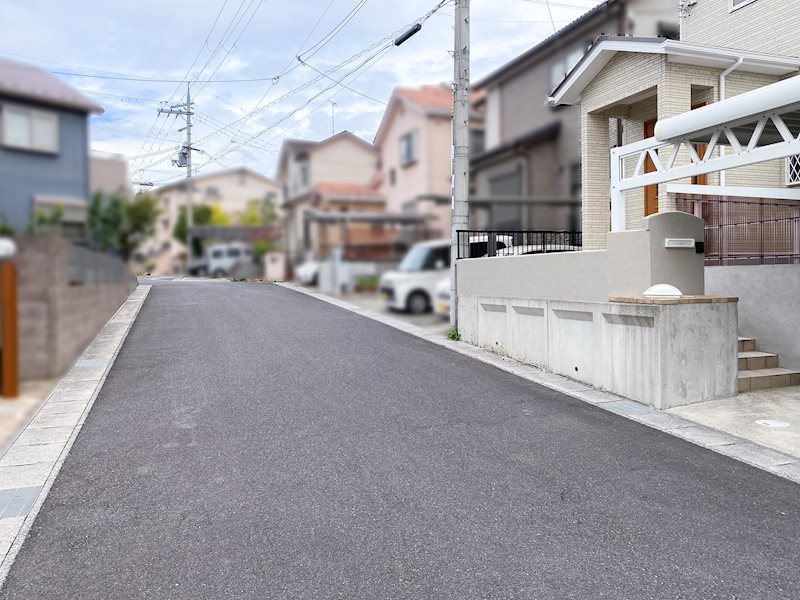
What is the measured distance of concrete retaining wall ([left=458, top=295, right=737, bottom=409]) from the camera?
6641 mm

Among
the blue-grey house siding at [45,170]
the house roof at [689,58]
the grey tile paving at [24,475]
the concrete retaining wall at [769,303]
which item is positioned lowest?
the grey tile paving at [24,475]

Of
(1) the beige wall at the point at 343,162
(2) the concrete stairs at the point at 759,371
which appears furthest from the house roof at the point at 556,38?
(2) the concrete stairs at the point at 759,371

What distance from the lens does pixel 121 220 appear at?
0.95 m

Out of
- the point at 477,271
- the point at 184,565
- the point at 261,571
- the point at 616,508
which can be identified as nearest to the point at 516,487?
the point at 616,508

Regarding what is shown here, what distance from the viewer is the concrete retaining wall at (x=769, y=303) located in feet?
25.5

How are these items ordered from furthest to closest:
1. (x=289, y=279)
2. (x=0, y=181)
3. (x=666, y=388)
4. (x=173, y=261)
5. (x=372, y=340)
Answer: (x=372, y=340), (x=666, y=388), (x=289, y=279), (x=173, y=261), (x=0, y=181)

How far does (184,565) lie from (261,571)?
448mm

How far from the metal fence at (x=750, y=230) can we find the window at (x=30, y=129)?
955 cm

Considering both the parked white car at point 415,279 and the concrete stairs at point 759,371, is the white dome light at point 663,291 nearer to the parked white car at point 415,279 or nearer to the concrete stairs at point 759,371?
the concrete stairs at point 759,371

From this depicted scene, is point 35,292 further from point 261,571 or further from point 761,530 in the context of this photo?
point 761,530

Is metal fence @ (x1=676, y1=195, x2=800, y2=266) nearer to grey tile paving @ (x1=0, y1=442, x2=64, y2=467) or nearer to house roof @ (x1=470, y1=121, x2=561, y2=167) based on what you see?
house roof @ (x1=470, y1=121, x2=561, y2=167)

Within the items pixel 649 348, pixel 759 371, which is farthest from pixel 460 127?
pixel 759 371

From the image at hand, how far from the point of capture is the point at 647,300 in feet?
21.9

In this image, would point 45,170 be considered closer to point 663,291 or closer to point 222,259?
point 222,259
